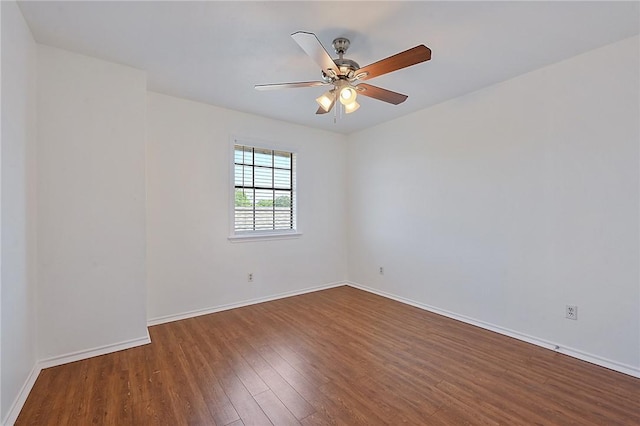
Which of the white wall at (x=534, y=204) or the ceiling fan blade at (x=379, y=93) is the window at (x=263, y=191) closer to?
the white wall at (x=534, y=204)

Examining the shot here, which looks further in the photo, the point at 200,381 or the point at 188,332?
the point at 188,332

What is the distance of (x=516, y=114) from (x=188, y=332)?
3942 mm

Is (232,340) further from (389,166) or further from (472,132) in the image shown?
(472,132)

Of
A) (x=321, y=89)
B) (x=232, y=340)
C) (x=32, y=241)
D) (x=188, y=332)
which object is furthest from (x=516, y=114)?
(x=32, y=241)

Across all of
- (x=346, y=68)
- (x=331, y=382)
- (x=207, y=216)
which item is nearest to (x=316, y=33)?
(x=346, y=68)

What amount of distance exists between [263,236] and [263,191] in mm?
630

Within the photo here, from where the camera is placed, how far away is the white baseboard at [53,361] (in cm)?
175

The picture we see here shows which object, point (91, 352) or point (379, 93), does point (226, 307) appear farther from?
point (379, 93)

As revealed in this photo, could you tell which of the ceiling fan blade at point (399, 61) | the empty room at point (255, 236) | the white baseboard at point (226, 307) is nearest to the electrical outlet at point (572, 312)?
the empty room at point (255, 236)

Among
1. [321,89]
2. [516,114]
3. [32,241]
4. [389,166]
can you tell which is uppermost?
[321,89]

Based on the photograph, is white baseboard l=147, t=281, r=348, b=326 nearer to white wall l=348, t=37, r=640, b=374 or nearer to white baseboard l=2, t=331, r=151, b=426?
white baseboard l=2, t=331, r=151, b=426

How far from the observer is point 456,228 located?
3414 millimetres

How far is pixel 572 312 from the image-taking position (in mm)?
2518

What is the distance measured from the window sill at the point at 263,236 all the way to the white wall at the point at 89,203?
1.21m
